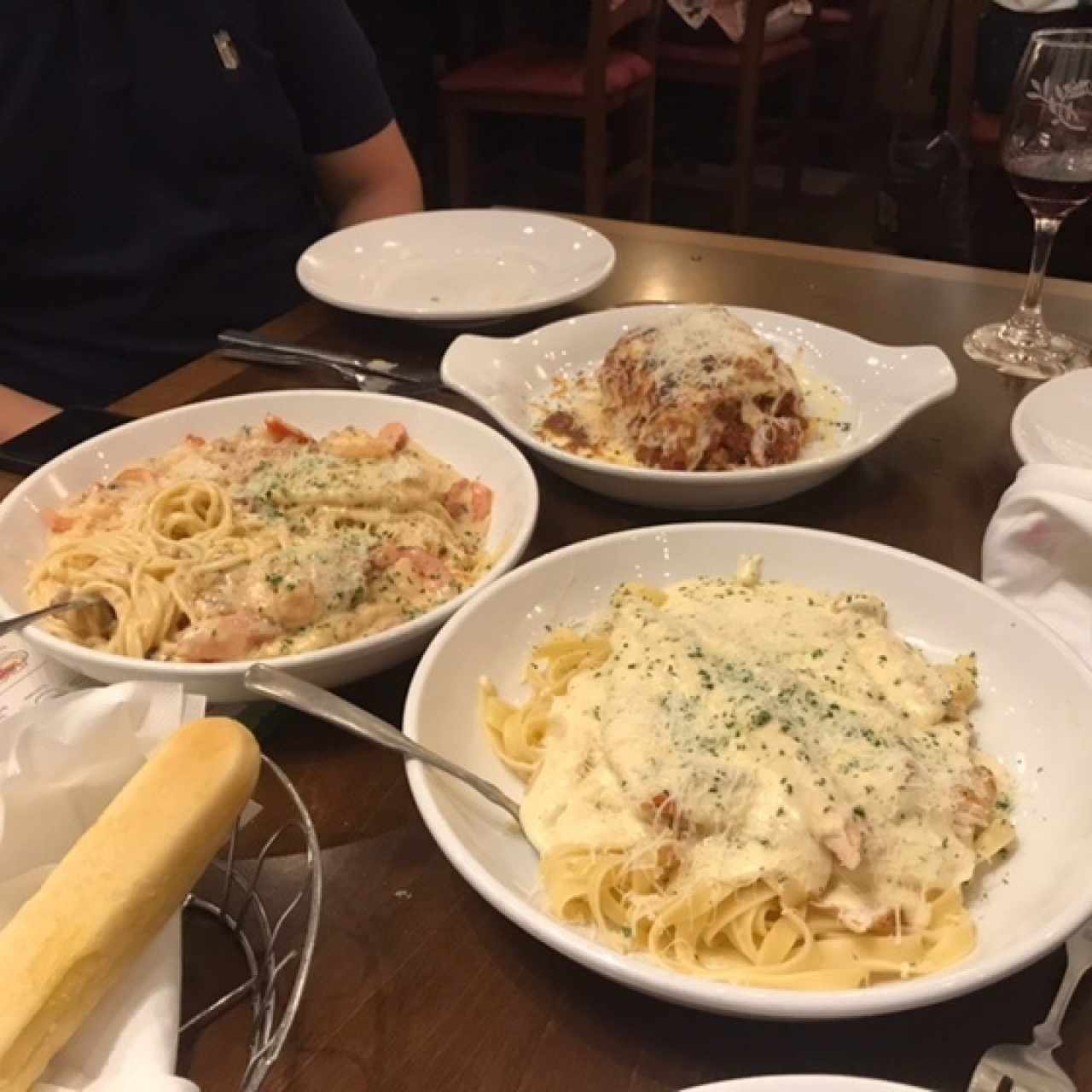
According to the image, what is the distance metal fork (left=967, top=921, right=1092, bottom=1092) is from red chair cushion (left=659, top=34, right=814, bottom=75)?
4.91 m

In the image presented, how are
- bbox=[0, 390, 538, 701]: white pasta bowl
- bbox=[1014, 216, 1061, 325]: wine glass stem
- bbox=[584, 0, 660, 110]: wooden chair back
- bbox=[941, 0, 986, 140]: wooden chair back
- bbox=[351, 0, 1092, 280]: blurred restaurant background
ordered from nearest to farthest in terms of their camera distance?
bbox=[0, 390, 538, 701]: white pasta bowl, bbox=[1014, 216, 1061, 325]: wine glass stem, bbox=[941, 0, 986, 140]: wooden chair back, bbox=[351, 0, 1092, 280]: blurred restaurant background, bbox=[584, 0, 660, 110]: wooden chair back

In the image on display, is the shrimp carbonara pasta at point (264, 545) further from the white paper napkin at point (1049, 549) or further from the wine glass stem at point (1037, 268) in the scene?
the wine glass stem at point (1037, 268)

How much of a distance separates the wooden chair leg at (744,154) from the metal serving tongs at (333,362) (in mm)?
3756

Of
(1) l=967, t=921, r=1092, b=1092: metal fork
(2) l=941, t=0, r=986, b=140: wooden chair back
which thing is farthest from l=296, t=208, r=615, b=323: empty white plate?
(2) l=941, t=0, r=986, b=140: wooden chair back

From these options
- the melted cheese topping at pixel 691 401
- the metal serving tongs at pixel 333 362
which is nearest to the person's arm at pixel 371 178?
the metal serving tongs at pixel 333 362

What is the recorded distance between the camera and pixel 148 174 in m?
1.95

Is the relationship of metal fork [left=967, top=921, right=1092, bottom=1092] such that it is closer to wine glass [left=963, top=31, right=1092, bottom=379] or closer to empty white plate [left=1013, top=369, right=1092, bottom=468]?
empty white plate [left=1013, top=369, right=1092, bottom=468]

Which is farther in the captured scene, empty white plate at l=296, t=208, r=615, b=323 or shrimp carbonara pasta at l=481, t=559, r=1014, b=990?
empty white plate at l=296, t=208, r=615, b=323

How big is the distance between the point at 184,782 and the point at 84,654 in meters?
0.28

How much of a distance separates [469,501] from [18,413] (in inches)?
34.8

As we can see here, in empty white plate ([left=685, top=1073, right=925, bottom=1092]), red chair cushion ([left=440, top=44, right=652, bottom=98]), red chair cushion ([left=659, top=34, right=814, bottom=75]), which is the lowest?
red chair cushion ([left=659, top=34, right=814, bottom=75])

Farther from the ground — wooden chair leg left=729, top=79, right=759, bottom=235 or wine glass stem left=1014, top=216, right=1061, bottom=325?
wine glass stem left=1014, top=216, right=1061, bottom=325

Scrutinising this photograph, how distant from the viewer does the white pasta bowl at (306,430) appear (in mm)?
955

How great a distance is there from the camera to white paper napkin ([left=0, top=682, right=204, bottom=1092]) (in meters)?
0.66
